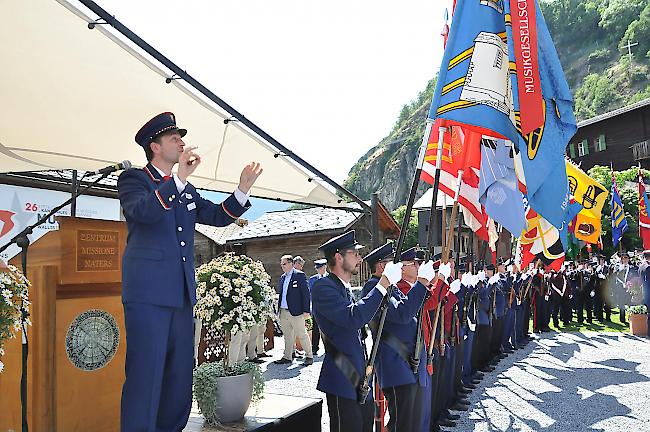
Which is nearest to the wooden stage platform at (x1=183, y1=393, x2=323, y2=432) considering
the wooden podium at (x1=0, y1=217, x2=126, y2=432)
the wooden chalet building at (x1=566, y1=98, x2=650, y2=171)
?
the wooden podium at (x1=0, y1=217, x2=126, y2=432)

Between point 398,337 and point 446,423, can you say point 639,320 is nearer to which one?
point 446,423

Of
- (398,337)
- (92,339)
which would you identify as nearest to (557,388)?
(398,337)

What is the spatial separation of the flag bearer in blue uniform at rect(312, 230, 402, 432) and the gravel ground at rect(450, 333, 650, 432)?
9.67 ft

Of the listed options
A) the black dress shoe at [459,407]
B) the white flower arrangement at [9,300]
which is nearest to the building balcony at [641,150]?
the black dress shoe at [459,407]

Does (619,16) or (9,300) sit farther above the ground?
(619,16)

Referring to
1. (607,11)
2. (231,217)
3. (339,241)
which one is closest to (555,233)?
(339,241)

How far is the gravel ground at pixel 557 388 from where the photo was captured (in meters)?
6.54

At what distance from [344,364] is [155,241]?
1619mm

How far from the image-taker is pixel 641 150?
38.6m

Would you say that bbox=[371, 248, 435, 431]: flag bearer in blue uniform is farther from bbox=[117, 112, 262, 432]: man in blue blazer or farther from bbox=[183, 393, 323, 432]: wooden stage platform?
bbox=[117, 112, 262, 432]: man in blue blazer

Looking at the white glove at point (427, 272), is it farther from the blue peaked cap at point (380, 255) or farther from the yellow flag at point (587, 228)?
the yellow flag at point (587, 228)

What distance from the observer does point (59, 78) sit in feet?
15.1

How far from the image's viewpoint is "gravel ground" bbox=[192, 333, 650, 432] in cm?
654

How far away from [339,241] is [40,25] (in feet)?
8.54
